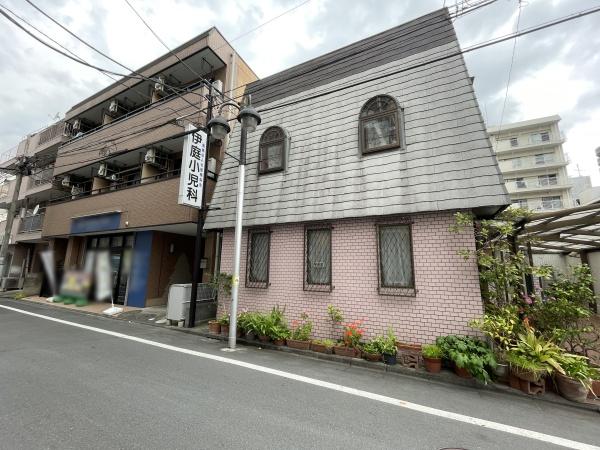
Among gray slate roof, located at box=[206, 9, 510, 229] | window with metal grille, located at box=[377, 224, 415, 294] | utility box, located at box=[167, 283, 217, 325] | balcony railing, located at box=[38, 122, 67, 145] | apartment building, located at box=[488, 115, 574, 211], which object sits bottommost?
utility box, located at box=[167, 283, 217, 325]

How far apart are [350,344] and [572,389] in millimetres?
3351

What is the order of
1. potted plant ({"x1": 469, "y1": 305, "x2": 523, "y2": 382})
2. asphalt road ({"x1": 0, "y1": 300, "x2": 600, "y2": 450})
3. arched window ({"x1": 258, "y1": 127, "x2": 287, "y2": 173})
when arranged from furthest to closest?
arched window ({"x1": 258, "y1": 127, "x2": 287, "y2": 173}) → potted plant ({"x1": 469, "y1": 305, "x2": 523, "y2": 382}) → asphalt road ({"x1": 0, "y1": 300, "x2": 600, "y2": 450})

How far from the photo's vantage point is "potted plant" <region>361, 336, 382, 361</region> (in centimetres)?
523

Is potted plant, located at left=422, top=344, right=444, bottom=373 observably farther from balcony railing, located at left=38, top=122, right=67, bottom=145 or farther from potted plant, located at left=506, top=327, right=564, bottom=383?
balcony railing, located at left=38, top=122, right=67, bottom=145

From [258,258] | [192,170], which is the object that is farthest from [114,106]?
[258,258]

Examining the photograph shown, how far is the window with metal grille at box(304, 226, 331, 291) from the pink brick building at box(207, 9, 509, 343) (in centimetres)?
3

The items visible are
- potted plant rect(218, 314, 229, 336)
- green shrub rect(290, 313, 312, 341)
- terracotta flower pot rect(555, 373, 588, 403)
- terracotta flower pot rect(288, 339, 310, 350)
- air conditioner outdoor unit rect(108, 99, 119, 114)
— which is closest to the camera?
terracotta flower pot rect(555, 373, 588, 403)

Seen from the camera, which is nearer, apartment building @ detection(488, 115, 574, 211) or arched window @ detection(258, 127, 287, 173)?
arched window @ detection(258, 127, 287, 173)

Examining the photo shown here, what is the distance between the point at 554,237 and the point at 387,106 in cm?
673

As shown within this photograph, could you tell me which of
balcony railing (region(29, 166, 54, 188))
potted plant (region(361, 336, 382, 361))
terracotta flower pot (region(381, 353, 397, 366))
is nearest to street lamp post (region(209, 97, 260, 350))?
potted plant (region(361, 336, 382, 361))

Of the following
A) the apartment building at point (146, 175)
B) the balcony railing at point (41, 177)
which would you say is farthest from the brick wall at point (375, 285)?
the balcony railing at point (41, 177)

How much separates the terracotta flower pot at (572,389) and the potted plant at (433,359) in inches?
62.1

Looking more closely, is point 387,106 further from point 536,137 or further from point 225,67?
point 536,137

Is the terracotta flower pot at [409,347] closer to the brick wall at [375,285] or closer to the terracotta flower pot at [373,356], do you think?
the brick wall at [375,285]
